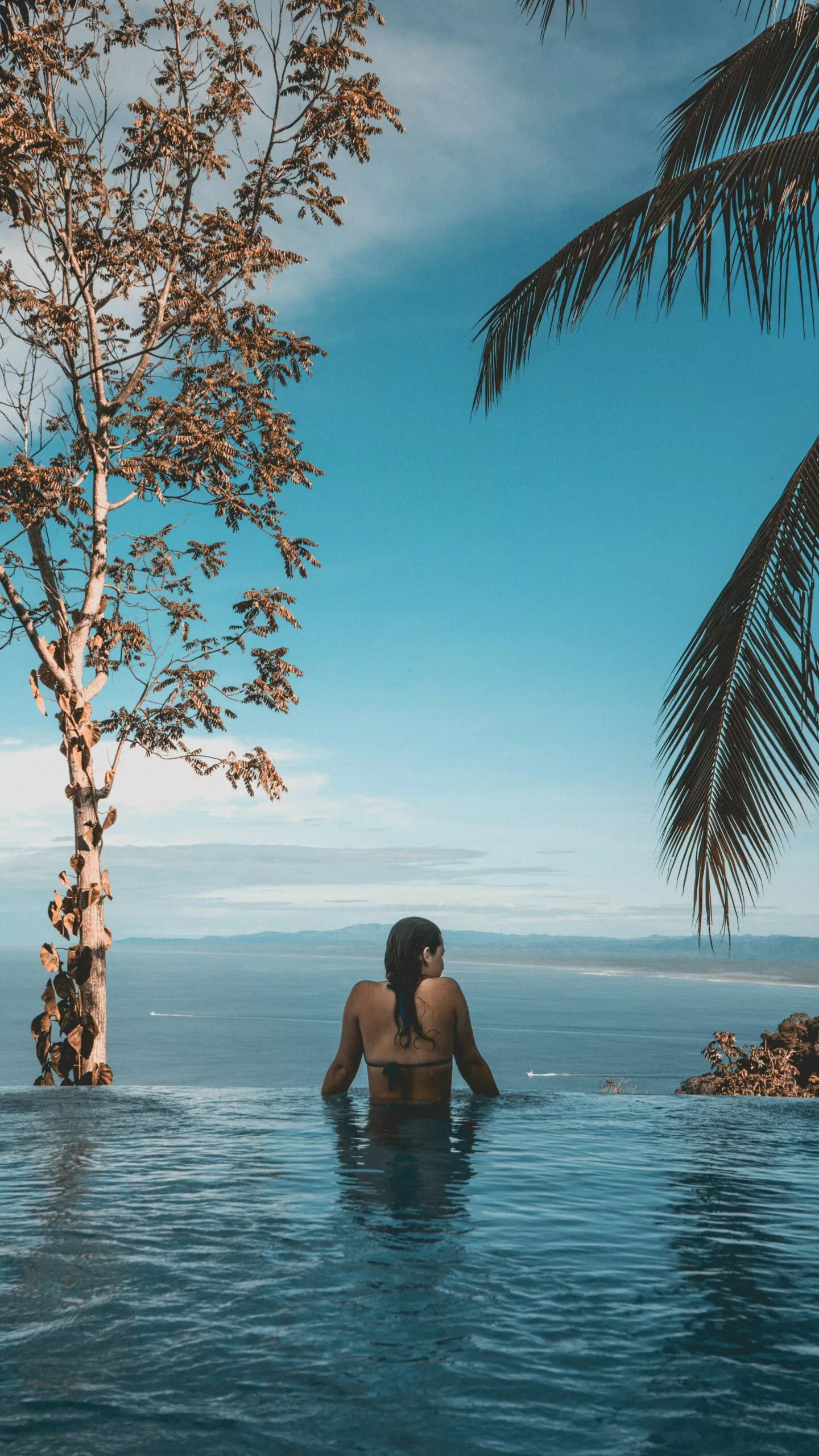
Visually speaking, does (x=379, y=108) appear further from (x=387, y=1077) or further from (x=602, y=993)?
(x=602, y=993)

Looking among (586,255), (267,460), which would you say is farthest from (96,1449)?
(267,460)

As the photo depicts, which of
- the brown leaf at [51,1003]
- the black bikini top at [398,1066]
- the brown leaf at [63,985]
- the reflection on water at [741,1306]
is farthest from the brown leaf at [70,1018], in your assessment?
the reflection on water at [741,1306]

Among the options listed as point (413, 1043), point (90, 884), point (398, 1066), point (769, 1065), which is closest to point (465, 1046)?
point (413, 1043)

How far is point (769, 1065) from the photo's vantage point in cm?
1603

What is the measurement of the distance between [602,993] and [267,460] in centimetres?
18917

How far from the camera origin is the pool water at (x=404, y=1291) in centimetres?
289

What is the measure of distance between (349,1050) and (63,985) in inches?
292

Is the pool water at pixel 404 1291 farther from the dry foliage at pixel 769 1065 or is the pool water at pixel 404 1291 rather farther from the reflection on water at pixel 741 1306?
the dry foliage at pixel 769 1065

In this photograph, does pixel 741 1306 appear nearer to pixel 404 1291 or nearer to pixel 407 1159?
pixel 404 1291

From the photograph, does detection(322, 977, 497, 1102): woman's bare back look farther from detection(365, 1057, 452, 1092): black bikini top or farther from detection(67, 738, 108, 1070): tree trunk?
detection(67, 738, 108, 1070): tree trunk

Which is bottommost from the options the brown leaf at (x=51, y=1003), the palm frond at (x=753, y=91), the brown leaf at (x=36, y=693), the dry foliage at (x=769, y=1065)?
the dry foliage at (x=769, y=1065)

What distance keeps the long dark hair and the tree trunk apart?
25.9 feet

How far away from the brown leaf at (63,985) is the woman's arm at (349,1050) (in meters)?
6.86

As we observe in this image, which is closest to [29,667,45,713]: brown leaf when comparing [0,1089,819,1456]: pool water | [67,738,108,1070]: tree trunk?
[67,738,108,1070]: tree trunk
